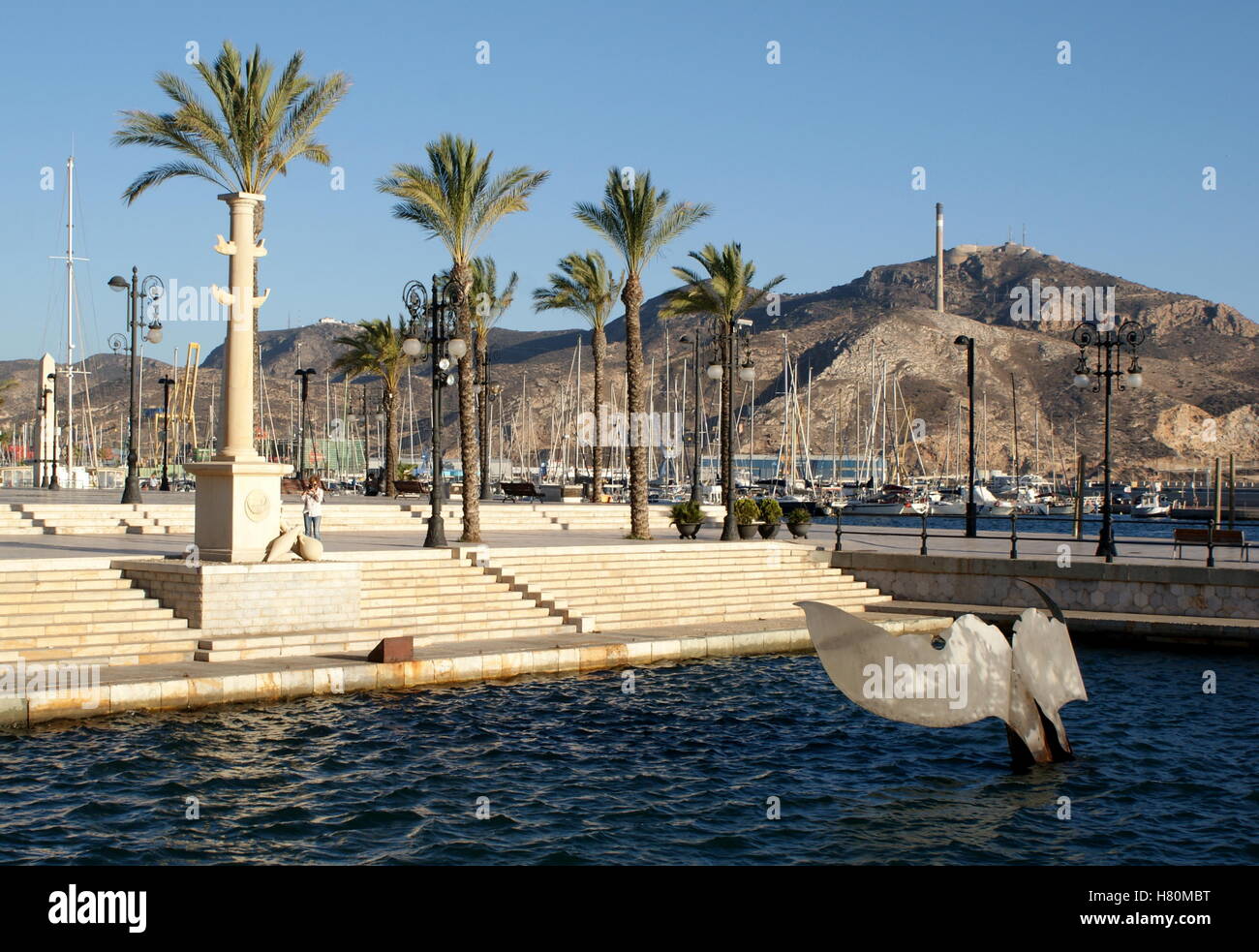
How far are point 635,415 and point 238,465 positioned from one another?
1486cm

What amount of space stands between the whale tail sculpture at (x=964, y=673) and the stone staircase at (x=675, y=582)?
9.56m

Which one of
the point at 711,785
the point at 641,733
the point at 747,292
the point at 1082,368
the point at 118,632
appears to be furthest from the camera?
the point at 747,292

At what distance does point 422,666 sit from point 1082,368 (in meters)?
18.4

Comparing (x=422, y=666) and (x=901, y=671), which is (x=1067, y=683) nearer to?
(x=901, y=671)

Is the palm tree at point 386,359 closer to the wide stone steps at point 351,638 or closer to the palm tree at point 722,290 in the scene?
the palm tree at point 722,290

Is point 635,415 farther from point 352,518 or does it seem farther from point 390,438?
point 390,438

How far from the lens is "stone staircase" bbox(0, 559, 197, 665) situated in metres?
16.5

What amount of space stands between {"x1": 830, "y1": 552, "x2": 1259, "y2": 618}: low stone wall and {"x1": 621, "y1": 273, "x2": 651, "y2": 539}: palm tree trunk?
606cm

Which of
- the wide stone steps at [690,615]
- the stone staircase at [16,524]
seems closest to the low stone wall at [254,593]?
the wide stone steps at [690,615]

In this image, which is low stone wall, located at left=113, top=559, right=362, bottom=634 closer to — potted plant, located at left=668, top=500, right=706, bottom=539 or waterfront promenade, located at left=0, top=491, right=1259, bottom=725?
waterfront promenade, located at left=0, top=491, right=1259, bottom=725

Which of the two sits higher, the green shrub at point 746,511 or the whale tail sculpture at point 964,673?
the green shrub at point 746,511

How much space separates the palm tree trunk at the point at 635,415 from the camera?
32.2 metres

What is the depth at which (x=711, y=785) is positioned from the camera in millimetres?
12844
